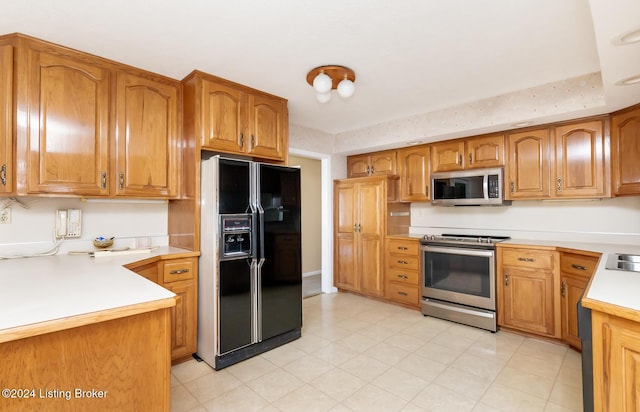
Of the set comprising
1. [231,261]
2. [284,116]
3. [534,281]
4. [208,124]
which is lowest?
[534,281]

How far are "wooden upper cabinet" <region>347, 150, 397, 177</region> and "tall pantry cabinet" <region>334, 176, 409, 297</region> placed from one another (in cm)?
20

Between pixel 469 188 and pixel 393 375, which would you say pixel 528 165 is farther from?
pixel 393 375

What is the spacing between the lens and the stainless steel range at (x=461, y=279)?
123 inches

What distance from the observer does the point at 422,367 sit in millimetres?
2402

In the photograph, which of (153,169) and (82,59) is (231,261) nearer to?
(153,169)

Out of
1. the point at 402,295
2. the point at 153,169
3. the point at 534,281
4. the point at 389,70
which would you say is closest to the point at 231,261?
the point at 153,169

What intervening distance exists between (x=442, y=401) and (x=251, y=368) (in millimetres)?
1366

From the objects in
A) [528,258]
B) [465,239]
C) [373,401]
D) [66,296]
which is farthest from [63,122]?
[528,258]

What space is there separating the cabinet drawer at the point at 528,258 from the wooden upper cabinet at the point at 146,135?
3.13 metres

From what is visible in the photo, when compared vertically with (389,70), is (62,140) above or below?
below

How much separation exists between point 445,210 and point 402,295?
122 centimetres

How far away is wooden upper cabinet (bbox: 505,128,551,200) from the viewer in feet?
9.80

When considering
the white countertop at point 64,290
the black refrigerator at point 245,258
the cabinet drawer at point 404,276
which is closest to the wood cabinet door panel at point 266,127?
the black refrigerator at point 245,258

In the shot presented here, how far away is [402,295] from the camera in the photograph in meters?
3.82
